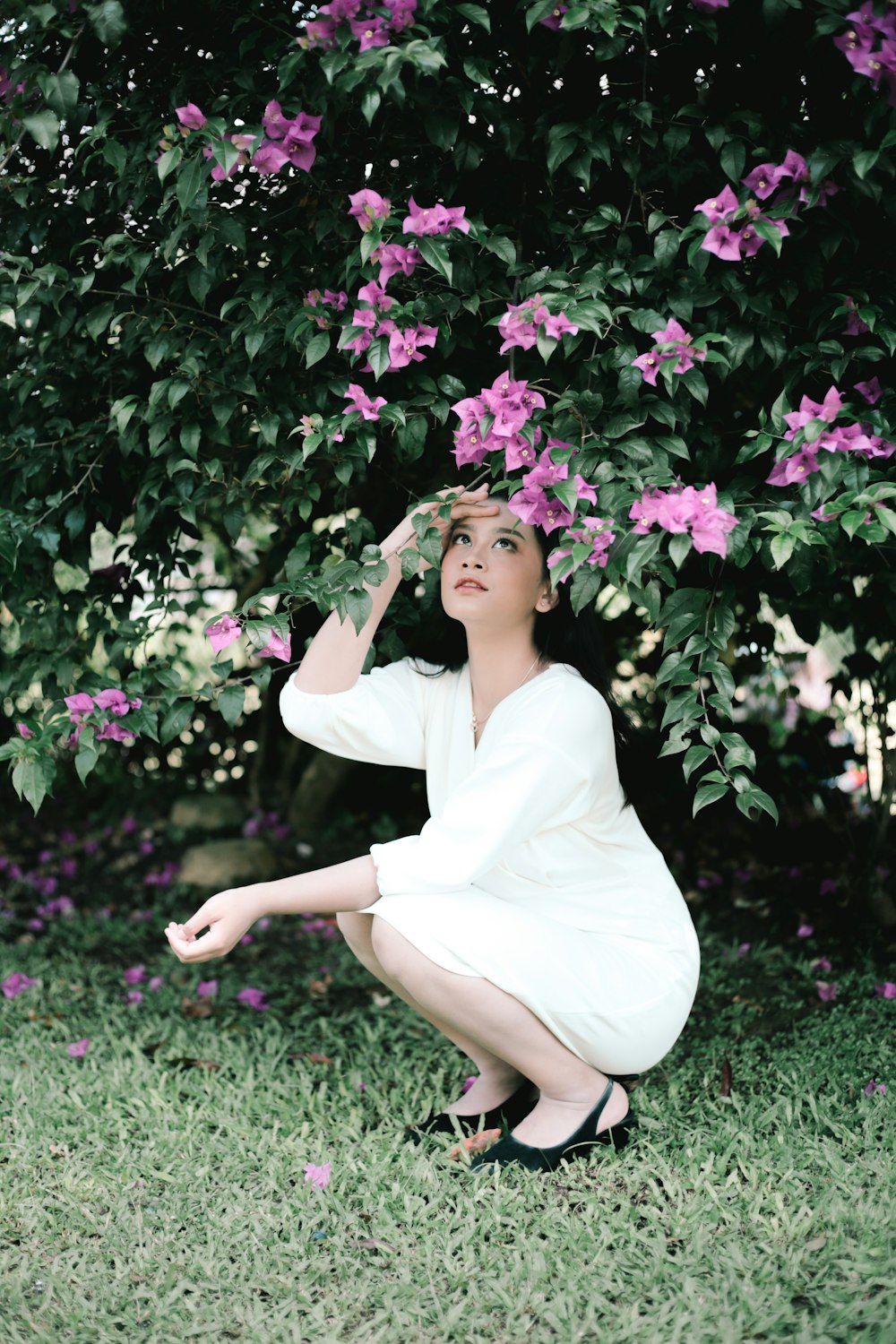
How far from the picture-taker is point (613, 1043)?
2.22 metres

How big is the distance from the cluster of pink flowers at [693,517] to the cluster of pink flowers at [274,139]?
85 cm

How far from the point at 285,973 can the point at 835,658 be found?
245 centimetres

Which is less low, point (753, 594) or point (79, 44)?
point (79, 44)

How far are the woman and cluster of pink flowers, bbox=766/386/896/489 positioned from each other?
50cm

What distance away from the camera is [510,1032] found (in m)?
2.17

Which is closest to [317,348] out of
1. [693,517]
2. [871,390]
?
[693,517]

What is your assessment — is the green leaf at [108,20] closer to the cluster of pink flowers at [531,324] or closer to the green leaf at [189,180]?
the green leaf at [189,180]

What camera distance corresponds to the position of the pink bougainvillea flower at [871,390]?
214 cm

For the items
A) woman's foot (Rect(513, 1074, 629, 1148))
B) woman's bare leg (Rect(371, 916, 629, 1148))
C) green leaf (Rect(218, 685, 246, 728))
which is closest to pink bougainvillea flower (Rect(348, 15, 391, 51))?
green leaf (Rect(218, 685, 246, 728))

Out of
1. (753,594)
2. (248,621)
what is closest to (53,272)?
(248,621)

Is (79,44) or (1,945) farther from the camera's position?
(1,945)

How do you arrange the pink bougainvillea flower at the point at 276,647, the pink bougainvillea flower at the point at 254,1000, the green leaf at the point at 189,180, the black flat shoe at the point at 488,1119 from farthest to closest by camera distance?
1. the pink bougainvillea flower at the point at 254,1000
2. the black flat shoe at the point at 488,1119
3. the pink bougainvillea flower at the point at 276,647
4. the green leaf at the point at 189,180

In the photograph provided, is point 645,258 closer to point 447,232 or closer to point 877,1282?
point 447,232

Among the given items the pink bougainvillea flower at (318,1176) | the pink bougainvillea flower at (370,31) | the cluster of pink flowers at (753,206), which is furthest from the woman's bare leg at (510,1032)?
the pink bougainvillea flower at (370,31)
